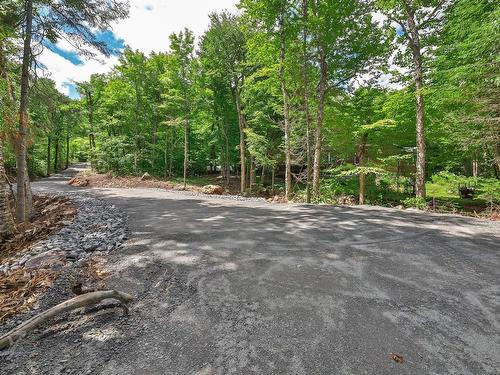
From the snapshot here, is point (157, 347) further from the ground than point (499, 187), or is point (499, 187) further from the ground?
point (499, 187)

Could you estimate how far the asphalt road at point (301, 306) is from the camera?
206 centimetres

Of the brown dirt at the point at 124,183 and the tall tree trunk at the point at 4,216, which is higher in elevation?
the brown dirt at the point at 124,183

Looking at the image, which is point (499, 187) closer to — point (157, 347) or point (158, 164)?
point (157, 347)

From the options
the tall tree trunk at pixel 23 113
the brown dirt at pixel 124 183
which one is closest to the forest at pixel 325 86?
the tall tree trunk at pixel 23 113

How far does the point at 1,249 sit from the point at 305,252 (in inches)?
241

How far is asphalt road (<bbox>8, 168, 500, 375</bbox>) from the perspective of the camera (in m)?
2.06

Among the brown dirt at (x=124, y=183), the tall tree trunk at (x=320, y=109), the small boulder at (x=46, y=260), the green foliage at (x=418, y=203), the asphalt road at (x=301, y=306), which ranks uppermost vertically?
the tall tree trunk at (x=320, y=109)

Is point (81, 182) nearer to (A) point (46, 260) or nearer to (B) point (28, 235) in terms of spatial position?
(B) point (28, 235)

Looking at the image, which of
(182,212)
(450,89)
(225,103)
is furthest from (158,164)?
(450,89)

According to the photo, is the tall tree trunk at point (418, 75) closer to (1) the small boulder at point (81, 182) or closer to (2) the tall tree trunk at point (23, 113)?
(2) the tall tree trunk at point (23, 113)

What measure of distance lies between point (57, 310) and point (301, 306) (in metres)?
2.45

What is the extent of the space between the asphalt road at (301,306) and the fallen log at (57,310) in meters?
0.19

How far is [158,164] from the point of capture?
89.7 ft

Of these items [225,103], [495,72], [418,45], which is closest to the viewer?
[495,72]
